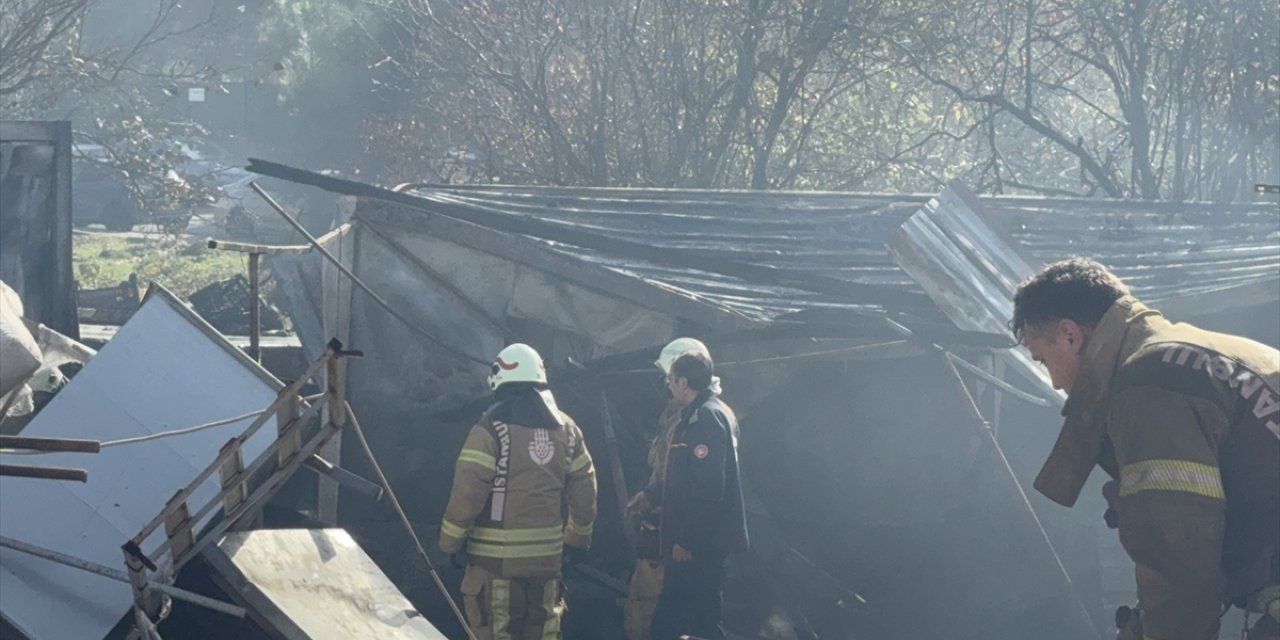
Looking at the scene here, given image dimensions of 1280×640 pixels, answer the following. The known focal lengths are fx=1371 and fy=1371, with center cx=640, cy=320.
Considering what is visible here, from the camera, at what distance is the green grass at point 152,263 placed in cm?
2089

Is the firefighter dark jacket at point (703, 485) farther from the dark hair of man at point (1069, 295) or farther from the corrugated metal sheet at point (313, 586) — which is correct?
the dark hair of man at point (1069, 295)

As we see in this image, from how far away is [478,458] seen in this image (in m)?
6.20

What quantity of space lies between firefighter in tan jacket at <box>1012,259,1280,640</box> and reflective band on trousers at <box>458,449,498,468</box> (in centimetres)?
329

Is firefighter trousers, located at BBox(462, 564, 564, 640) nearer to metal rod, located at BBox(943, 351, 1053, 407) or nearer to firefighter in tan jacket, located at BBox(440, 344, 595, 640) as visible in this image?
firefighter in tan jacket, located at BBox(440, 344, 595, 640)

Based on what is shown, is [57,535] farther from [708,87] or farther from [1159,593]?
[708,87]

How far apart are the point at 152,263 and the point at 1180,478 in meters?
21.5

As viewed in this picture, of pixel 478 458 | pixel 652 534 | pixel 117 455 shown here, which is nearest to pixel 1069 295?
pixel 117 455

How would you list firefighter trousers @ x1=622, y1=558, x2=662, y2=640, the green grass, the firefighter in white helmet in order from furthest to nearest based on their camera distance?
the green grass
firefighter trousers @ x1=622, y1=558, x2=662, y2=640
the firefighter in white helmet

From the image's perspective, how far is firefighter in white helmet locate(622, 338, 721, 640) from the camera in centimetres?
696

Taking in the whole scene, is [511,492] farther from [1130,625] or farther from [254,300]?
[1130,625]

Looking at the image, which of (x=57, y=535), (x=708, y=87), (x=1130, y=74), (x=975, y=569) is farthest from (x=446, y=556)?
(x=1130, y=74)

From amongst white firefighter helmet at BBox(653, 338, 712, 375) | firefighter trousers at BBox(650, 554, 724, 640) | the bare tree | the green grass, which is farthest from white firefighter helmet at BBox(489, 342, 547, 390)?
the green grass

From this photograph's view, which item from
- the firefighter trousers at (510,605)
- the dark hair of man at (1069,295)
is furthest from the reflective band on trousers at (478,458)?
the dark hair of man at (1069,295)

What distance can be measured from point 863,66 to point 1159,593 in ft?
46.8
